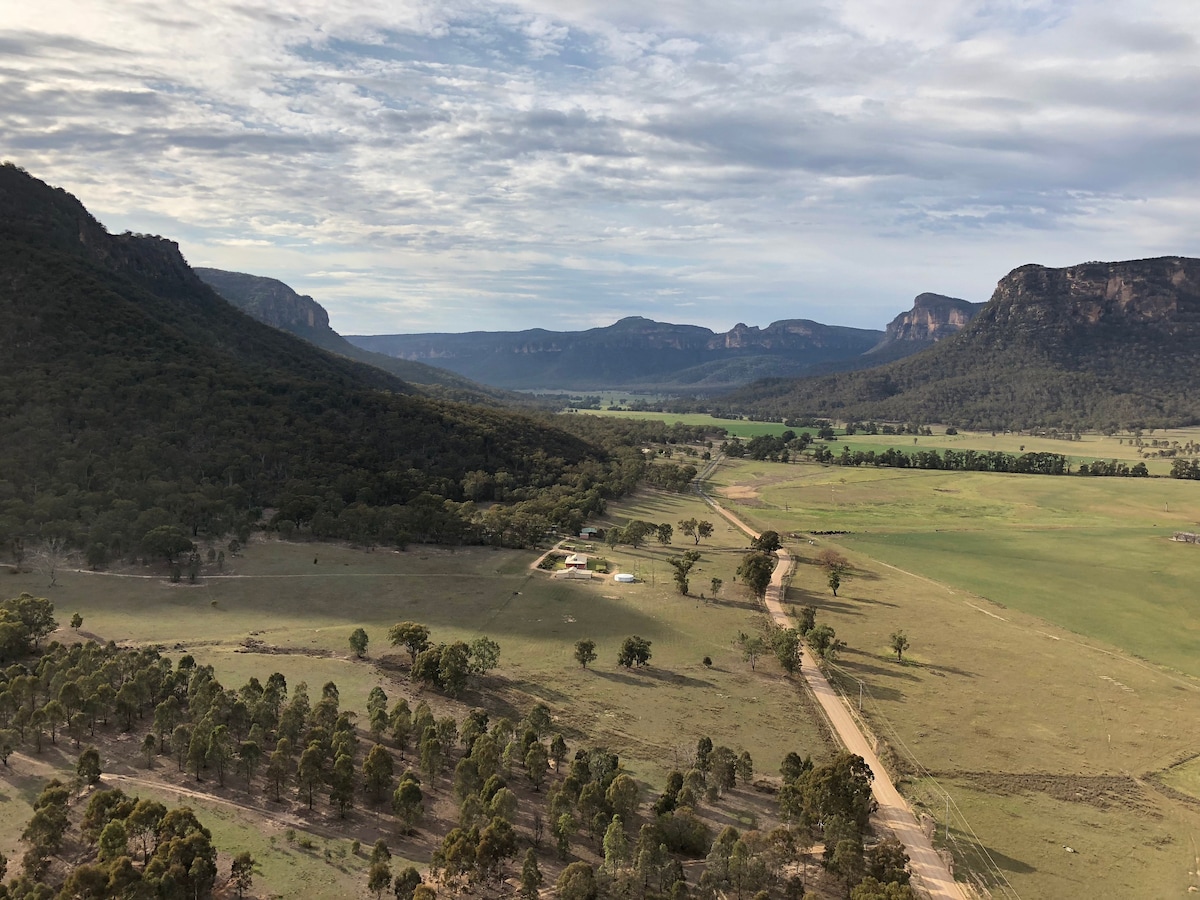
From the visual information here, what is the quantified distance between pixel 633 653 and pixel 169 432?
293ft

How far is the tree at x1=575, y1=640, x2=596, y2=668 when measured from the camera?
197ft

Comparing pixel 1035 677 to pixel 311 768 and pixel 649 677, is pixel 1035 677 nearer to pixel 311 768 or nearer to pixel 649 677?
pixel 649 677

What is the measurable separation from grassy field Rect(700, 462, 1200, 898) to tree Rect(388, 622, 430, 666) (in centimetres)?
3588

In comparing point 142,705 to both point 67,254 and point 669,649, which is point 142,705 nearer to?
point 669,649

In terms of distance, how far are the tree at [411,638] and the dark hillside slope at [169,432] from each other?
1451 inches

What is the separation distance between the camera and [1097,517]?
133 metres

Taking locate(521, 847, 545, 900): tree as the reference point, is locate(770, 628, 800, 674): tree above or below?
above

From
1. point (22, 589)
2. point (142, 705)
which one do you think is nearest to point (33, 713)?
point (142, 705)

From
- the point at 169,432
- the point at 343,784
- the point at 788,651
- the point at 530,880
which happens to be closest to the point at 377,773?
the point at 343,784

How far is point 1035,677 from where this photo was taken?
61000mm

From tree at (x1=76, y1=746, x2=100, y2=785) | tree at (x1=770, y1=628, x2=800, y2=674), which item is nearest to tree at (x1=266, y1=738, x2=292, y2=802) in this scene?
tree at (x1=76, y1=746, x2=100, y2=785)

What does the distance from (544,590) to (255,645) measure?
3084cm

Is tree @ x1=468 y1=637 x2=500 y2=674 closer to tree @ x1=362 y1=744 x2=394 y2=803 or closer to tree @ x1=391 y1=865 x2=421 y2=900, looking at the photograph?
tree @ x1=362 y1=744 x2=394 y2=803

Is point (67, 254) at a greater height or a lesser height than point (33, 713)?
greater
